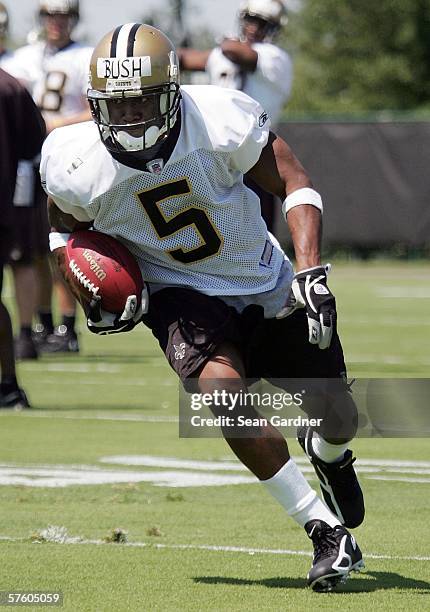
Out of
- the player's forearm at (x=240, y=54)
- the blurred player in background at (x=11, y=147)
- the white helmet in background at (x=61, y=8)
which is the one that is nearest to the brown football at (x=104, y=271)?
the blurred player in background at (x=11, y=147)

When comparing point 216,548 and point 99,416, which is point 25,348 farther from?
point 216,548

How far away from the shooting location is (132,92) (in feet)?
13.8

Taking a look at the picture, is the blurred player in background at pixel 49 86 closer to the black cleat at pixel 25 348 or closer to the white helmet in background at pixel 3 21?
the black cleat at pixel 25 348

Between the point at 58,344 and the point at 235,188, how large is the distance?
19.9 ft

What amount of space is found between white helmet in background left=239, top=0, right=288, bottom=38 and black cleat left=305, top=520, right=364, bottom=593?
505 cm

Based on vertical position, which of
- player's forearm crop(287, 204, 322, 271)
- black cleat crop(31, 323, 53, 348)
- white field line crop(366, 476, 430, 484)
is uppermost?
player's forearm crop(287, 204, 322, 271)

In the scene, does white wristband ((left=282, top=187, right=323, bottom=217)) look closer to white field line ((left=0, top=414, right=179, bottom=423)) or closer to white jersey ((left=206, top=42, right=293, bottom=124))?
white field line ((left=0, top=414, right=179, bottom=423))

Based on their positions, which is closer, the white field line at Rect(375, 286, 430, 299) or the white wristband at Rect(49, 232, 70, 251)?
the white wristband at Rect(49, 232, 70, 251)

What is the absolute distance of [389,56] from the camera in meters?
33.9

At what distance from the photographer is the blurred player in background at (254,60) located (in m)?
8.70

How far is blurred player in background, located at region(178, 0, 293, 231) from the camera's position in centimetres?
870

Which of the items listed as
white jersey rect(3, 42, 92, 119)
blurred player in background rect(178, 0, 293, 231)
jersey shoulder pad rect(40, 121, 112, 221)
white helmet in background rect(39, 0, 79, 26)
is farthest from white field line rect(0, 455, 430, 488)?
white helmet in background rect(39, 0, 79, 26)

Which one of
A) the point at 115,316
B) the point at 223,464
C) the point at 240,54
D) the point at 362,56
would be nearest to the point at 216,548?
the point at 115,316

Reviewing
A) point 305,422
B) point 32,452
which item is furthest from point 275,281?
point 32,452
